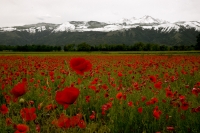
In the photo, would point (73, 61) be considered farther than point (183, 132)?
No

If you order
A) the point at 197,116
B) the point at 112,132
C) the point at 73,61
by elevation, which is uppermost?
the point at 73,61

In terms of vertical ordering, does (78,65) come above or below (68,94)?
above

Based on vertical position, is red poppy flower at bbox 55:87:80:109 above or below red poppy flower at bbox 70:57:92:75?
below

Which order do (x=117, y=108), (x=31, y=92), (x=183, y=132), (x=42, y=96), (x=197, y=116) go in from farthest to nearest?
(x=31, y=92), (x=42, y=96), (x=117, y=108), (x=197, y=116), (x=183, y=132)

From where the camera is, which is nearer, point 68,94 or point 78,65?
point 68,94

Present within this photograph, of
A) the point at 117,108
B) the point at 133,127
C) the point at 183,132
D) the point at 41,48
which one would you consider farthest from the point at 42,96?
the point at 41,48

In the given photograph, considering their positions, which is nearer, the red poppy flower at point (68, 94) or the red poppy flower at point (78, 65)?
the red poppy flower at point (68, 94)

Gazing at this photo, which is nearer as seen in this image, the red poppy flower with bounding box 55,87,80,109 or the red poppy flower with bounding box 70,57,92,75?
the red poppy flower with bounding box 55,87,80,109

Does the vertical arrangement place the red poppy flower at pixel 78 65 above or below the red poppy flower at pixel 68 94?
above

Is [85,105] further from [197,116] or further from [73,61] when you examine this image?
[73,61]

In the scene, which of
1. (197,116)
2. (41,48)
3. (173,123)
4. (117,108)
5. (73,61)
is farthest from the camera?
(41,48)

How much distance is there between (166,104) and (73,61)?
2.20 metres

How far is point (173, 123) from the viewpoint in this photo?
2.71 metres

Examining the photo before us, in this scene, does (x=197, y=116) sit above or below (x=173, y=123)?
above
